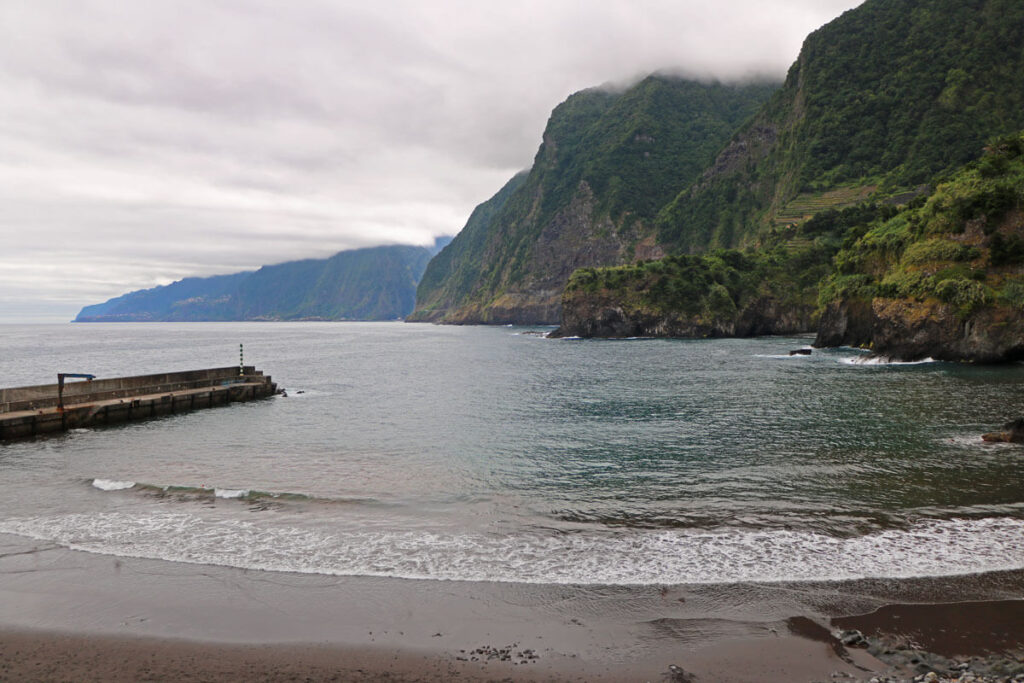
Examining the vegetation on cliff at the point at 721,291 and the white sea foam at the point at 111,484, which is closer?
the white sea foam at the point at 111,484

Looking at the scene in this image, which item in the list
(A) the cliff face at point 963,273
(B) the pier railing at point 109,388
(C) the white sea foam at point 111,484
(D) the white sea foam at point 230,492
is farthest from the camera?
(A) the cliff face at point 963,273

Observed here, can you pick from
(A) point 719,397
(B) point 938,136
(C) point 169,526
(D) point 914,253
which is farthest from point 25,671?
(B) point 938,136

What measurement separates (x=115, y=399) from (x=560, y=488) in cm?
3626

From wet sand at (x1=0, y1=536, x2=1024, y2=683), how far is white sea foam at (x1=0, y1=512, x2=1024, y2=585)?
598mm

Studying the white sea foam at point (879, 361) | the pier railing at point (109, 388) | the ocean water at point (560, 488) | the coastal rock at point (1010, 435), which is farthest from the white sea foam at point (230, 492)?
the white sea foam at point (879, 361)

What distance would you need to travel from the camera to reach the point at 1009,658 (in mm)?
9641

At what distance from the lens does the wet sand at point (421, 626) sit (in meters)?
9.62

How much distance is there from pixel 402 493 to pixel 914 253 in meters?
74.5

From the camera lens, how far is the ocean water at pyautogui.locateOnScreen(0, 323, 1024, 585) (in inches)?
576

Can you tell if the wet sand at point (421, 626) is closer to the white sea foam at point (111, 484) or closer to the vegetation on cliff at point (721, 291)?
the white sea foam at point (111, 484)

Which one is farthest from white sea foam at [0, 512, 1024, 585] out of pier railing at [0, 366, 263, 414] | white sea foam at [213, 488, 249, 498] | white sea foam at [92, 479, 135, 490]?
pier railing at [0, 366, 263, 414]

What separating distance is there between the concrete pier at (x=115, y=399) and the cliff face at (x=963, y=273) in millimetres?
72896

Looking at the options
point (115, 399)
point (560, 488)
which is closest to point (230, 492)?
point (560, 488)

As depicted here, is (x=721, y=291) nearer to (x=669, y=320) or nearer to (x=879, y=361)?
(x=669, y=320)
